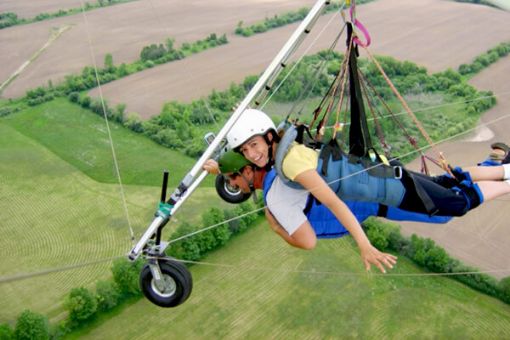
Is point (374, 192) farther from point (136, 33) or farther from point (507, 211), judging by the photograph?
point (136, 33)

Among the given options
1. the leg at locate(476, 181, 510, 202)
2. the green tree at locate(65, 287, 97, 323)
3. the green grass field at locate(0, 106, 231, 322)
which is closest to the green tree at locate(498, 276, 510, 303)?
the green grass field at locate(0, 106, 231, 322)

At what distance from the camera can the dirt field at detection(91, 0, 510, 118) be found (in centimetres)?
2517

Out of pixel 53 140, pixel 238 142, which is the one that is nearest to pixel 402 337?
pixel 238 142

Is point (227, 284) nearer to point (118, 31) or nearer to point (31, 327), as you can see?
point (31, 327)

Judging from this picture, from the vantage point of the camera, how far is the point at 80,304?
39.1 ft

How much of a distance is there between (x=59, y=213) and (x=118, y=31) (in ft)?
63.6

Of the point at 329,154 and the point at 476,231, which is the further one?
the point at 476,231

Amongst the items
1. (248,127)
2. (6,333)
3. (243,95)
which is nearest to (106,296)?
(6,333)

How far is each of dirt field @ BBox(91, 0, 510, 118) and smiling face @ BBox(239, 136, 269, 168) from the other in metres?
19.8

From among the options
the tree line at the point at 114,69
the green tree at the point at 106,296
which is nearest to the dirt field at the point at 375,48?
the tree line at the point at 114,69

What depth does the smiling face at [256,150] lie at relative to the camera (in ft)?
12.2

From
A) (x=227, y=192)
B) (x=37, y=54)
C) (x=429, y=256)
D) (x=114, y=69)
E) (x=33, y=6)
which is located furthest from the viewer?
(x=33, y=6)

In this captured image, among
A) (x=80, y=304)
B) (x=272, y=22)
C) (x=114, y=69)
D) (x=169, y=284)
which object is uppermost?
(x=169, y=284)

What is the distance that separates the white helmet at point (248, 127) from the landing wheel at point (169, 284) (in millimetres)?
1119
